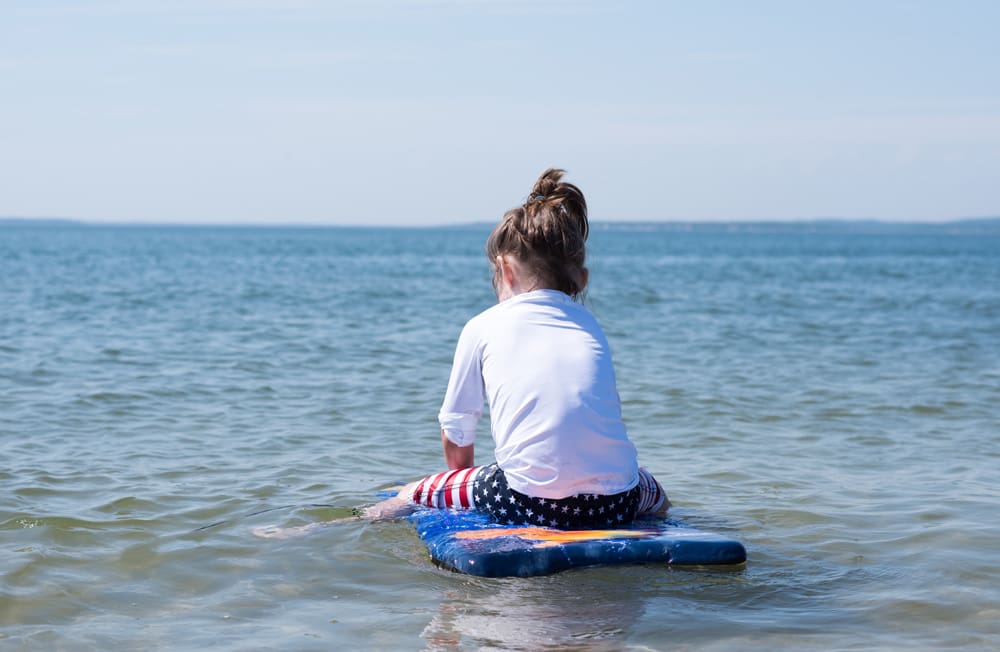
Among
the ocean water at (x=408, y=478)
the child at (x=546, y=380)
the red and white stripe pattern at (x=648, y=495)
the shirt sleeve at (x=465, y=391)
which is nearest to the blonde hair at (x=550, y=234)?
the child at (x=546, y=380)

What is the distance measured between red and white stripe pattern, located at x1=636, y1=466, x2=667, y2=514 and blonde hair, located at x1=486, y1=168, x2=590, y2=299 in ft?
3.21

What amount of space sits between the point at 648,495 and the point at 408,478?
2011 mm

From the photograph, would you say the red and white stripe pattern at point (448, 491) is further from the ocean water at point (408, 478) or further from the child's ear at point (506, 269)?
the child's ear at point (506, 269)

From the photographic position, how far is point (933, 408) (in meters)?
8.63

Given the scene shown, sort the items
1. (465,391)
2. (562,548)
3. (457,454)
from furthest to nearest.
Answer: (457,454)
(465,391)
(562,548)

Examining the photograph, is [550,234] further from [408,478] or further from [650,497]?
[408,478]

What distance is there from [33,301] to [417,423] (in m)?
14.0

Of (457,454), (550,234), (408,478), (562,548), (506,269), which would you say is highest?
(550,234)

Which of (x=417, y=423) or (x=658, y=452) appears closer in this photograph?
(x=658, y=452)

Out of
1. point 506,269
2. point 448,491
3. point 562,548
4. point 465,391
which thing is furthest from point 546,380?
point 448,491

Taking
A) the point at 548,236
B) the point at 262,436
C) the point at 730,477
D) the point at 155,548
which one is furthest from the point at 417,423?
the point at 548,236

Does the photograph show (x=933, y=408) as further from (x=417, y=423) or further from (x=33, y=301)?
(x=33, y=301)

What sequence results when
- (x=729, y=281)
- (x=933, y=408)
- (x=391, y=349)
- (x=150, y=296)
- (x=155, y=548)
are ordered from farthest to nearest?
1. (x=729, y=281)
2. (x=150, y=296)
3. (x=391, y=349)
4. (x=933, y=408)
5. (x=155, y=548)

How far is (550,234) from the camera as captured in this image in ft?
13.1
